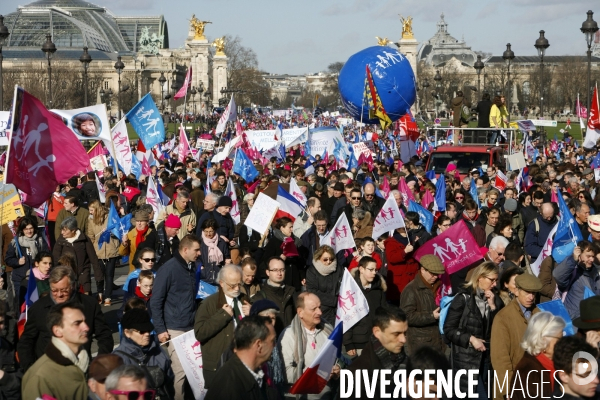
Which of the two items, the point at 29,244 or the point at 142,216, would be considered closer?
the point at 29,244

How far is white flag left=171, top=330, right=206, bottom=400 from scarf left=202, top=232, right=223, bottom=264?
260cm

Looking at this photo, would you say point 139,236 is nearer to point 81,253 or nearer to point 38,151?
point 81,253

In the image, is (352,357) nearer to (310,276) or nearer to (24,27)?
(310,276)

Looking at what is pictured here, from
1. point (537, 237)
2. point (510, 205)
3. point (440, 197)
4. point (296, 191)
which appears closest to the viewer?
point (537, 237)

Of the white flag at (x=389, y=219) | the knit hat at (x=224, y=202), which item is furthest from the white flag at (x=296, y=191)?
the white flag at (x=389, y=219)

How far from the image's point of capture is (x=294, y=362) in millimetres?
6340

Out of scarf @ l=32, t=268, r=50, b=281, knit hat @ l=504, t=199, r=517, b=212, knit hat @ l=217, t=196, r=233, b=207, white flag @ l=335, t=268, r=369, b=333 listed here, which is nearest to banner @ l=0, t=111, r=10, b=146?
knit hat @ l=217, t=196, r=233, b=207

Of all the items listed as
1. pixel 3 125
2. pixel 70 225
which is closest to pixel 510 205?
pixel 70 225

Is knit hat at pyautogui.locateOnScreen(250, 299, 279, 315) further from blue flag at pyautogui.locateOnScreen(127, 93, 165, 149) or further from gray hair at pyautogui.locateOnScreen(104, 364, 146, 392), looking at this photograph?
blue flag at pyautogui.locateOnScreen(127, 93, 165, 149)

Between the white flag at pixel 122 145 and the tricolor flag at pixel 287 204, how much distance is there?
5765mm

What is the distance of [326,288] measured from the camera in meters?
8.23

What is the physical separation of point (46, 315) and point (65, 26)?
155466 mm

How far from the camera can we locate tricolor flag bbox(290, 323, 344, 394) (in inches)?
216

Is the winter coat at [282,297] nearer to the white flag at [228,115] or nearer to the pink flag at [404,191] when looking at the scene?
the pink flag at [404,191]
